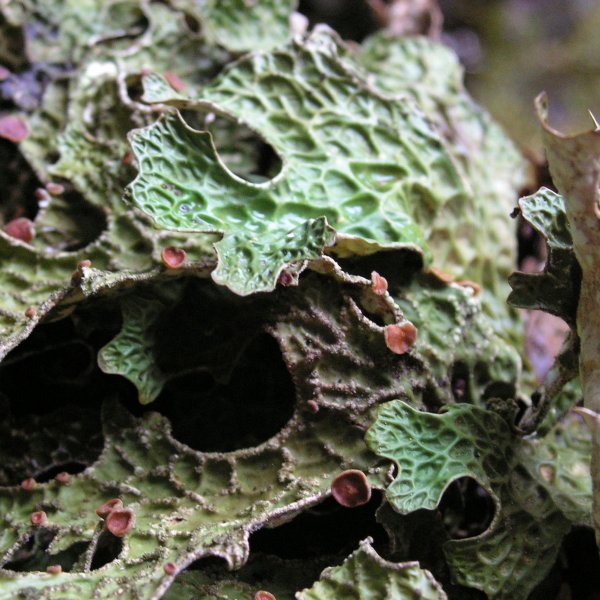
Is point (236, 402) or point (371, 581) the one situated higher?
point (371, 581)

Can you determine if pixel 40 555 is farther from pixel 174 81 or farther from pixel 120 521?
pixel 174 81

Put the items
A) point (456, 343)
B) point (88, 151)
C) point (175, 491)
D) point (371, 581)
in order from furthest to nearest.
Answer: point (88, 151) → point (456, 343) → point (175, 491) → point (371, 581)

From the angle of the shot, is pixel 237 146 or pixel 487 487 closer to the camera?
pixel 487 487

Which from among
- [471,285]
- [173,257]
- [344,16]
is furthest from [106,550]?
[344,16]

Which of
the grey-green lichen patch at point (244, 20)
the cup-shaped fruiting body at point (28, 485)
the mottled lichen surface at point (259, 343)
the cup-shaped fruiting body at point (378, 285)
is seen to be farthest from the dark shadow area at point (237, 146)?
the cup-shaped fruiting body at point (28, 485)

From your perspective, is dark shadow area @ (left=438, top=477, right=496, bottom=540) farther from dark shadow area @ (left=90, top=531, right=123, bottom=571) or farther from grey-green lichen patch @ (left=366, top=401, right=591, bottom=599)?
dark shadow area @ (left=90, top=531, right=123, bottom=571)

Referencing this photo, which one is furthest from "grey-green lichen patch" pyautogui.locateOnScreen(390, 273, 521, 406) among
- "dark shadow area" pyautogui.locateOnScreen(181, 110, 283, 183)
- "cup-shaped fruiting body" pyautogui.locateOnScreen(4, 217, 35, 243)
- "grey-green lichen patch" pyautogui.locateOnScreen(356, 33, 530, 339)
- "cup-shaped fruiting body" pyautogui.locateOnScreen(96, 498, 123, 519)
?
"cup-shaped fruiting body" pyautogui.locateOnScreen(4, 217, 35, 243)

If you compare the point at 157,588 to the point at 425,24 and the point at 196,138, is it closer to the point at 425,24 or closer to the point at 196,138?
the point at 196,138
